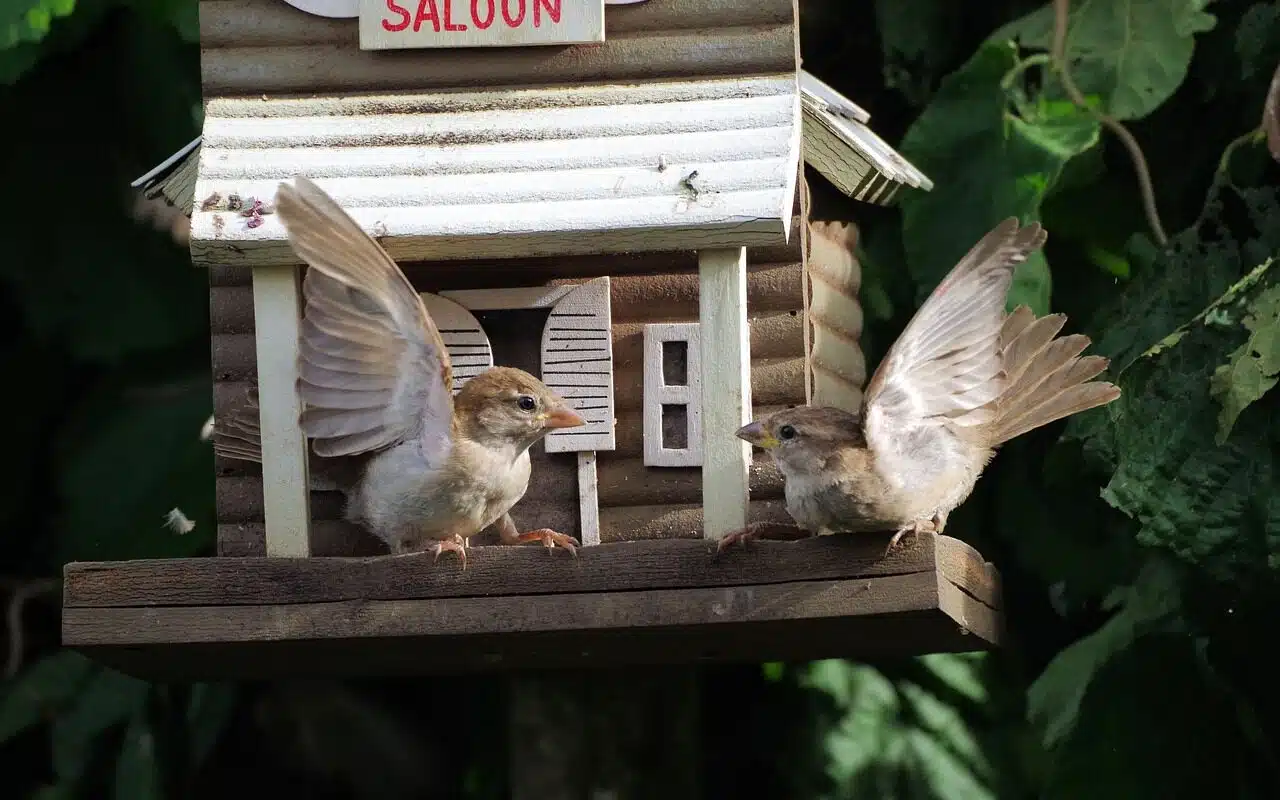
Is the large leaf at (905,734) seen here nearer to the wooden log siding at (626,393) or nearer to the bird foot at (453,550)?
the wooden log siding at (626,393)

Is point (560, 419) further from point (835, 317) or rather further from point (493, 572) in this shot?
point (835, 317)

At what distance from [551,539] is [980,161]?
152 centimetres

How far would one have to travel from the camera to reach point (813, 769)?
4.49 m

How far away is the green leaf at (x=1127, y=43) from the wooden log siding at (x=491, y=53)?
0.93 m

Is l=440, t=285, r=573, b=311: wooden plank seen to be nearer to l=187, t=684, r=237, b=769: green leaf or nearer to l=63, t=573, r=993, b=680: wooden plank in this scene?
l=63, t=573, r=993, b=680: wooden plank

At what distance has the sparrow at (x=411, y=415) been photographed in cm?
347

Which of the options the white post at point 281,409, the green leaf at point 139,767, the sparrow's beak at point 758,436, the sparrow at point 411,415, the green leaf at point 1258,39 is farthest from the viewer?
the green leaf at point 139,767

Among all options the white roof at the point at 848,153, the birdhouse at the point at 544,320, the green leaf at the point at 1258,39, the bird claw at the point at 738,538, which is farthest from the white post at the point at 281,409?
the green leaf at the point at 1258,39

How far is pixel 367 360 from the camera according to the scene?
350 cm

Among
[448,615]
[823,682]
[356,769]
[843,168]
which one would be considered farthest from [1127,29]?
[356,769]

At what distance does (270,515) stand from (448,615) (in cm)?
51

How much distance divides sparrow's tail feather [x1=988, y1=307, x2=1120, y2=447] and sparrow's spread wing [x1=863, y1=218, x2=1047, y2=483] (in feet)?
0.49

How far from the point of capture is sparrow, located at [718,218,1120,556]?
128 inches

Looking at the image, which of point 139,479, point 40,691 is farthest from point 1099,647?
point 40,691
